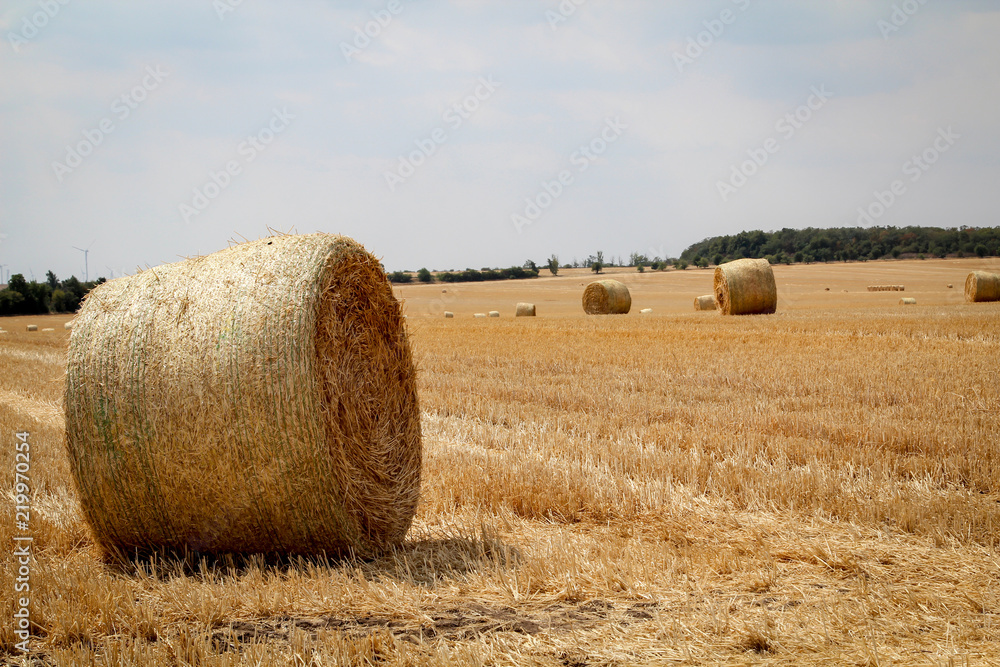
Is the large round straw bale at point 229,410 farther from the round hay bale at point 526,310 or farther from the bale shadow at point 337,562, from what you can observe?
the round hay bale at point 526,310

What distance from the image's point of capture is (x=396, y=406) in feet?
18.0

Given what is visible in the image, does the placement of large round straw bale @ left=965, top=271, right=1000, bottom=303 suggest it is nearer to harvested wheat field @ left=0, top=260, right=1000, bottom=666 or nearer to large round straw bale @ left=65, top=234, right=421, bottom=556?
harvested wheat field @ left=0, top=260, right=1000, bottom=666

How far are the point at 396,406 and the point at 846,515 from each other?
3.41 meters

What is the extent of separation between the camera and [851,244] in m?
73.0

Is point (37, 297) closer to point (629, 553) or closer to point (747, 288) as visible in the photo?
point (747, 288)

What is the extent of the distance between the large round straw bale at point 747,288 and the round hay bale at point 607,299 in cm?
631

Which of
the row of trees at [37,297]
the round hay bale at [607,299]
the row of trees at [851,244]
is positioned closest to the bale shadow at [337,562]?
the round hay bale at [607,299]

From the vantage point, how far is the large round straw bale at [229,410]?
4.38 meters

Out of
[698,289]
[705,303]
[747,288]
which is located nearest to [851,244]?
[698,289]

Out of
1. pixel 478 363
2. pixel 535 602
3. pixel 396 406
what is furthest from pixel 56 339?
pixel 535 602

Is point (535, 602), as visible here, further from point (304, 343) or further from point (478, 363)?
point (478, 363)

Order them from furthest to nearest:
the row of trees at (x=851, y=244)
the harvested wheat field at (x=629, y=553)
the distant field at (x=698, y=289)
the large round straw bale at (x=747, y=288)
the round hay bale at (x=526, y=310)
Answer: the row of trees at (x=851, y=244)
the distant field at (x=698, y=289)
the round hay bale at (x=526, y=310)
the large round straw bale at (x=747, y=288)
the harvested wheat field at (x=629, y=553)

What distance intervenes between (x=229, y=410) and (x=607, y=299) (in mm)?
26346

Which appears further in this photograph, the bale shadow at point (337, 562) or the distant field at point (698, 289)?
the distant field at point (698, 289)
